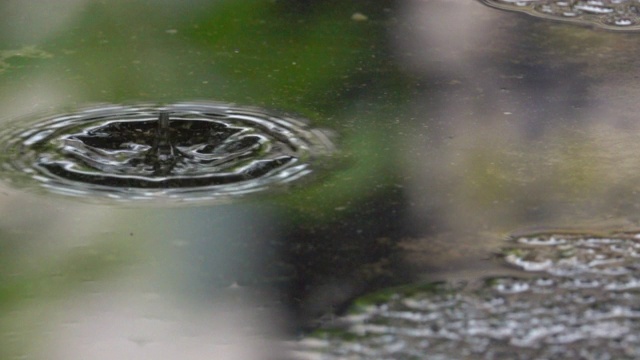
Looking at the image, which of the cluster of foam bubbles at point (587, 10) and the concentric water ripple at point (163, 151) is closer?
the concentric water ripple at point (163, 151)

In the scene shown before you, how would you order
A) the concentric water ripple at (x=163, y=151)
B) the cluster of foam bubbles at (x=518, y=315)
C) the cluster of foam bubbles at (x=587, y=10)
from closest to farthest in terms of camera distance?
1. the cluster of foam bubbles at (x=518, y=315)
2. the concentric water ripple at (x=163, y=151)
3. the cluster of foam bubbles at (x=587, y=10)

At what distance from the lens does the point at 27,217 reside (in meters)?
1.84

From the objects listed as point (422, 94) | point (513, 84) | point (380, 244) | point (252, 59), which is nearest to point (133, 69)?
point (252, 59)

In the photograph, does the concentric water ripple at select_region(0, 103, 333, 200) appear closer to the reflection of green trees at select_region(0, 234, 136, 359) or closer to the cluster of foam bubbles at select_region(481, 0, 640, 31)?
the reflection of green trees at select_region(0, 234, 136, 359)

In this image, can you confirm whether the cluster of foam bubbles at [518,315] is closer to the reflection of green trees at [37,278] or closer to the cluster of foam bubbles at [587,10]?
the reflection of green trees at [37,278]

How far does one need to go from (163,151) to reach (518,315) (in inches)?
29.8

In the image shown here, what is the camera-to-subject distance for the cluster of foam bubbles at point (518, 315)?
1.48 m

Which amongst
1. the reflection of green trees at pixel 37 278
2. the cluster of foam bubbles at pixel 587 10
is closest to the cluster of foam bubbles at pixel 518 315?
the reflection of green trees at pixel 37 278

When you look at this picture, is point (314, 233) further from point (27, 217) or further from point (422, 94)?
point (422, 94)

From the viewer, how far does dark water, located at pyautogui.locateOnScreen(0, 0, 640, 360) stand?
155 cm

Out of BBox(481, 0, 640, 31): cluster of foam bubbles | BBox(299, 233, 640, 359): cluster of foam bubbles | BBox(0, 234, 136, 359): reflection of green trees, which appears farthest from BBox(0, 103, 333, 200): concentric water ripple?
BBox(481, 0, 640, 31): cluster of foam bubbles

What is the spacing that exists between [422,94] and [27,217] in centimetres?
91

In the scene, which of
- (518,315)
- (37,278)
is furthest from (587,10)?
(37,278)

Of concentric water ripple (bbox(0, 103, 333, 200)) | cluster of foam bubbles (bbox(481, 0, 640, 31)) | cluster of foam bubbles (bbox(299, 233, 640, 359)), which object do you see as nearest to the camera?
cluster of foam bubbles (bbox(299, 233, 640, 359))
